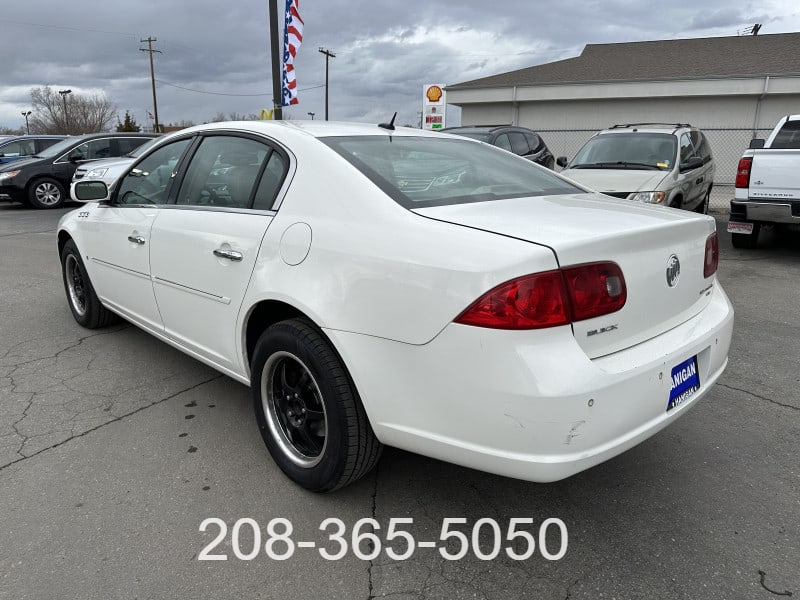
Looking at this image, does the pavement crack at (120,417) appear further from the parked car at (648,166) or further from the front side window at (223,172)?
the parked car at (648,166)

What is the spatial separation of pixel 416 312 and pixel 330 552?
1.00 meters

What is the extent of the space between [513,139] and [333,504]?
9.45 m

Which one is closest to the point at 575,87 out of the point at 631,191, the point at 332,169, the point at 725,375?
the point at 631,191

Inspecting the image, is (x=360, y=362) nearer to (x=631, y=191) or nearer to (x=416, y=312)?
(x=416, y=312)

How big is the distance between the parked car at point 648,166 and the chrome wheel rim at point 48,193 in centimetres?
1163

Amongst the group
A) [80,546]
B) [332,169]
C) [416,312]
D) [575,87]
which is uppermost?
[575,87]

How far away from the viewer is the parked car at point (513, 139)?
33.8 feet

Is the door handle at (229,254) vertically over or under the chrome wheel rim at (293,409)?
over

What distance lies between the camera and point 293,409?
2736 mm

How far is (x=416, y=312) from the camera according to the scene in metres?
2.02

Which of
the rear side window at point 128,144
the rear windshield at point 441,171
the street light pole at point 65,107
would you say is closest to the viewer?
the rear windshield at point 441,171

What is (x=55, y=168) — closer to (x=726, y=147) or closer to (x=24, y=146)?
(x=24, y=146)

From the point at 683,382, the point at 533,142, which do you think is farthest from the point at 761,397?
the point at 533,142

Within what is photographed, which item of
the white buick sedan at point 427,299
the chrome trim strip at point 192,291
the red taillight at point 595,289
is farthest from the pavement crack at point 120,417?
the red taillight at point 595,289
